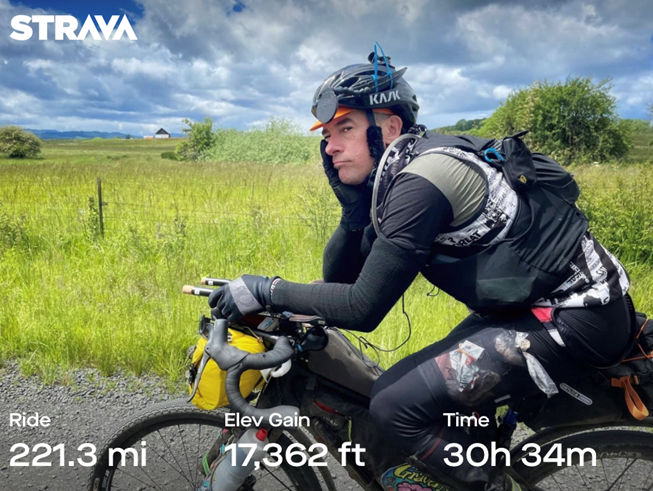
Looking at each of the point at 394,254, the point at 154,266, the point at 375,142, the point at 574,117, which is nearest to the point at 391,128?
the point at 375,142

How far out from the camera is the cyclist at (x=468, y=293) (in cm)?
163

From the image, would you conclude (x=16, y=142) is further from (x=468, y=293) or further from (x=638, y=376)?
(x=638, y=376)

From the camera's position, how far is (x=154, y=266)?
18.6 ft

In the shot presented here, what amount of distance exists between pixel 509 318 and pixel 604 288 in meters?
0.33

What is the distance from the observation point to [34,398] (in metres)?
3.35

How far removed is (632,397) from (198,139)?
45.5 m

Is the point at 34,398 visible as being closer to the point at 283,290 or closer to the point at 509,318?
the point at 283,290

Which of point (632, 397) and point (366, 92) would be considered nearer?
point (632, 397)

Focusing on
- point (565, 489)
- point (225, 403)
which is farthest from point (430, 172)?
point (565, 489)

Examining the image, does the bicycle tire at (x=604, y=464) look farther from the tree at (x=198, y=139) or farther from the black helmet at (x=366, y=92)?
the tree at (x=198, y=139)

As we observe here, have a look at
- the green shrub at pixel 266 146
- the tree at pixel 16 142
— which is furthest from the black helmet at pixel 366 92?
the green shrub at pixel 266 146

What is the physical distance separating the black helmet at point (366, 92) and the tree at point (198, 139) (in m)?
43.1

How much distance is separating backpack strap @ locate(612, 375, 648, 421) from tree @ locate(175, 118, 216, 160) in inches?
1726

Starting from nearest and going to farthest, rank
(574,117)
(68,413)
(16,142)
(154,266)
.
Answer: (68,413) → (154,266) → (16,142) → (574,117)
